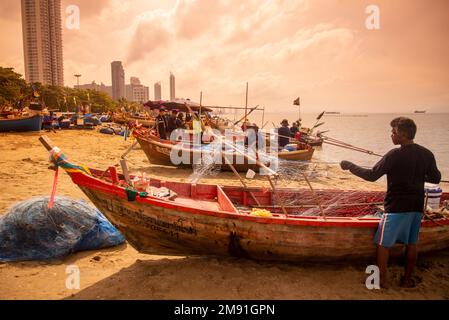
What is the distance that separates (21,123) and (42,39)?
3211 inches

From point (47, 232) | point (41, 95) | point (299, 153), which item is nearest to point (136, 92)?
point (41, 95)

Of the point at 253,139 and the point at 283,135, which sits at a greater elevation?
the point at 283,135

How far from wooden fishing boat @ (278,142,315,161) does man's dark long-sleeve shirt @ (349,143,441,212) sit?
8.32 meters

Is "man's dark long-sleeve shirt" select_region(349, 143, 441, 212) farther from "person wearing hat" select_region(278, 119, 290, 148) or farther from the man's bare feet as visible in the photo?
"person wearing hat" select_region(278, 119, 290, 148)

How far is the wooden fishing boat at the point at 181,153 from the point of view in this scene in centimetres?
1053

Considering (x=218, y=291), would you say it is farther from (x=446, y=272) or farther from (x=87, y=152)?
(x=87, y=152)

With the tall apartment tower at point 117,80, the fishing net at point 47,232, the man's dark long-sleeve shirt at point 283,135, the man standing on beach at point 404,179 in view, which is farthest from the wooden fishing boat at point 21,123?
the tall apartment tower at point 117,80

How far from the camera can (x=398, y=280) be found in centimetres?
408

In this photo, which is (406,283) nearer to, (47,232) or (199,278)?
(199,278)

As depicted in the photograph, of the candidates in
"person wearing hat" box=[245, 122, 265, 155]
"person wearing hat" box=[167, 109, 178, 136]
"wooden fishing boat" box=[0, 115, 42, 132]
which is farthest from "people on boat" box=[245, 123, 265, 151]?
"wooden fishing boat" box=[0, 115, 42, 132]

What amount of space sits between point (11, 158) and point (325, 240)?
38.9ft

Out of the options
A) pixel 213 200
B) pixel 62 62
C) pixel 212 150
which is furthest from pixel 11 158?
pixel 62 62

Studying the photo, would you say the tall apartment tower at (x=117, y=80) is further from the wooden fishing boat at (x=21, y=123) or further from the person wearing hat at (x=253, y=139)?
the person wearing hat at (x=253, y=139)

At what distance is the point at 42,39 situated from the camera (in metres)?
80.9
